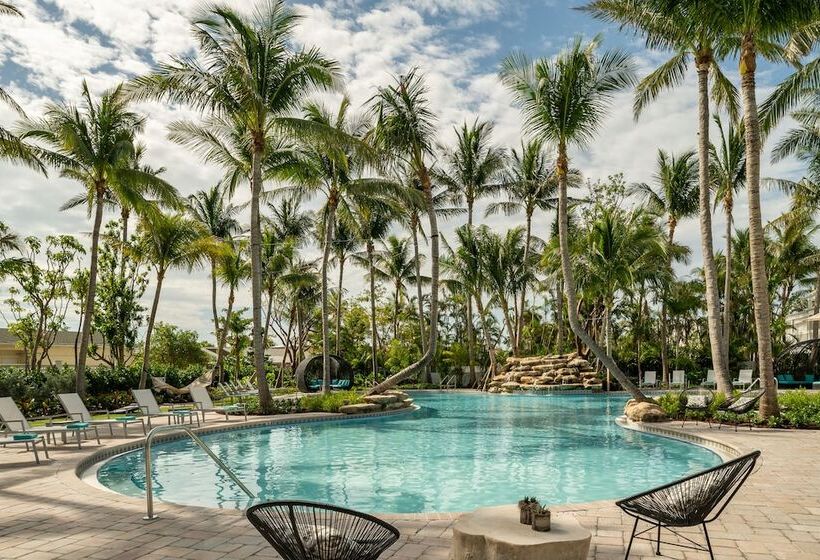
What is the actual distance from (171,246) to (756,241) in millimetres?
19163

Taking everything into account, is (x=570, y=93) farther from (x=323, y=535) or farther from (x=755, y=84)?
(x=323, y=535)

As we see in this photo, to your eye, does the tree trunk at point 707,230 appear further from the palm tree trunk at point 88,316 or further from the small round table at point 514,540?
the palm tree trunk at point 88,316

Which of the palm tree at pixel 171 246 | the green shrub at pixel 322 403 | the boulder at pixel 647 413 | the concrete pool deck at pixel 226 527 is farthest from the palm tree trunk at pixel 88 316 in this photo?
the boulder at pixel 647 413

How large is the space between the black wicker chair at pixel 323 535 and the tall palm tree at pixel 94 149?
52.6 feet

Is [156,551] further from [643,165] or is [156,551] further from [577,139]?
[643,165]

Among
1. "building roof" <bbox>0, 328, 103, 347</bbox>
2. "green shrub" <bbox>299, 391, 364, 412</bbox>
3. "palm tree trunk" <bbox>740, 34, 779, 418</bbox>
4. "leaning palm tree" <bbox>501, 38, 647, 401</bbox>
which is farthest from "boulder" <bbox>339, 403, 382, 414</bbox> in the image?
"building roof" <bbox>0, 328, 103, 347</bbox>

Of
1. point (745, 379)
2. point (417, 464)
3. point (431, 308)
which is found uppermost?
point (431, 308)

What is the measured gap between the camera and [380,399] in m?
18.4

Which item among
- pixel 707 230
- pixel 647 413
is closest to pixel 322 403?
pixel 647 413

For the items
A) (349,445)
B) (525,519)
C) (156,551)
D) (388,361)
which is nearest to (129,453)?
(349,445)

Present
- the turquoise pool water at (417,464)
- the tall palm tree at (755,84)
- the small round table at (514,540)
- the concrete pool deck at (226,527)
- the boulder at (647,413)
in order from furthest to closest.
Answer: the boulder at (647,413) < the tall palm tree at (755,84) < the turquoise pool water at (417,464) < the concrete pool deck at (226,527) < the small round table at (514,540)

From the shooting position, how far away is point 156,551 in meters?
4.52

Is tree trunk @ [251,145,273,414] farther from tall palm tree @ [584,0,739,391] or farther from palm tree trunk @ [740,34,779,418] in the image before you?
palm tree trunk @ [740,34,779,418]

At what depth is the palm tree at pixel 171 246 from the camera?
2242cm
